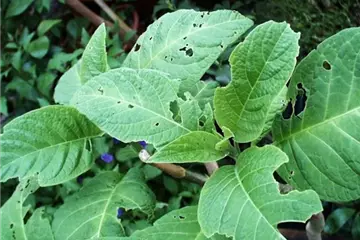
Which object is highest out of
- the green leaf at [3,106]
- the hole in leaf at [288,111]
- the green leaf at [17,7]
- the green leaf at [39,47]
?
the hole in leaf at [288,111]

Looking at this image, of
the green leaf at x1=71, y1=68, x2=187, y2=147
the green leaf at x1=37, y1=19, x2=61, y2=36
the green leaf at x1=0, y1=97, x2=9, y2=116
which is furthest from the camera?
the green leaf at x1=37, y1=19, x2=61, y2=36

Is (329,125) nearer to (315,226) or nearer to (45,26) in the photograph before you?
(315,226)

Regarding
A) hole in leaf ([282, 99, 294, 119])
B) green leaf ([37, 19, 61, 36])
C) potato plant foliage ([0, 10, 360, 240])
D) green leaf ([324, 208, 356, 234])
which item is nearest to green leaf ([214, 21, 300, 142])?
potato plant foliage ([0, 10, 360, 240])

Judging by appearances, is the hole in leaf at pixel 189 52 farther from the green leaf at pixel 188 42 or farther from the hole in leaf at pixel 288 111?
the hole in leaf at pixel 288 111

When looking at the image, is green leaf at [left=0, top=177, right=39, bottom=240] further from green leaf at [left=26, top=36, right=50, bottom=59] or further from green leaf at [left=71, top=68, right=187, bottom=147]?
green leaf at [left=26, top=36, right=50, bottom=59]

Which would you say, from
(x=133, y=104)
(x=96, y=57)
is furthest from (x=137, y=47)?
(x=133, y=104)

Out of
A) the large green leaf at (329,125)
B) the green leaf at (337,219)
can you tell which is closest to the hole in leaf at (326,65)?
the large green leaf at (329,125)
